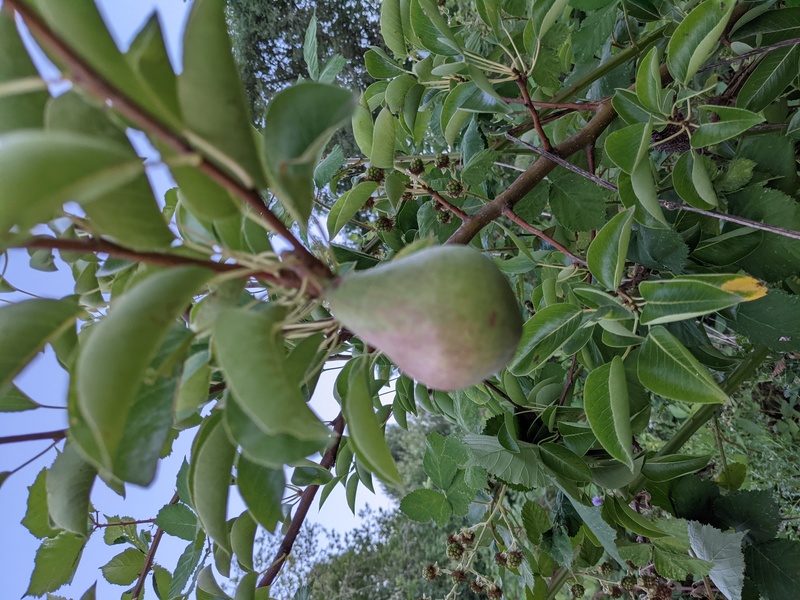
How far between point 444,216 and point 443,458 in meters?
0.35

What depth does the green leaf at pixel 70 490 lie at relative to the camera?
0.38 meters

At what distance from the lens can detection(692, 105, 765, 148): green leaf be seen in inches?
21.1

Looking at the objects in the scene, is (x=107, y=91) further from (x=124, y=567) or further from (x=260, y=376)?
(x=124, y=567)

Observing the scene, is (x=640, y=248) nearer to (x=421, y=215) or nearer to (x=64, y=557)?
(x=421, y=215)

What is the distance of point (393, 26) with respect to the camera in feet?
2.72

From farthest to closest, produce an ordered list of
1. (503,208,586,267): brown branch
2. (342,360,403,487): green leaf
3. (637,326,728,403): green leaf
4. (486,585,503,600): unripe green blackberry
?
1. (486,585,503,600): unripe green blackberry
2. (503,208,586,267): brown branch
3. (637,326,728,403): green leaf
4. (342,360,403,487): green leaf

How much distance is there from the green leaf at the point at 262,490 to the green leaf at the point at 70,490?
116 mm

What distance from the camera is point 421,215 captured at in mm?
806

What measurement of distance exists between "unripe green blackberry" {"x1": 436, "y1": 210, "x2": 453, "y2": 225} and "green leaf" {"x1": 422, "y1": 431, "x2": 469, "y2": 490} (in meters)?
0.31

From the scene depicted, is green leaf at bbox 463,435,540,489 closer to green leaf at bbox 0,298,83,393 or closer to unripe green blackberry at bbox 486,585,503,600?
unripe green blackberry at bbox 486,585,503,600

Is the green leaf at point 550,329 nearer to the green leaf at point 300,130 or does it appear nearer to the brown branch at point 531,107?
the brown branch at point 531,107

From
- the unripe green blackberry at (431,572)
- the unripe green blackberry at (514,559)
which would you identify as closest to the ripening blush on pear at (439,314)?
the unripe green blackberry at (514,559)

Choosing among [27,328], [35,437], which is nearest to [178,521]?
[35,437]

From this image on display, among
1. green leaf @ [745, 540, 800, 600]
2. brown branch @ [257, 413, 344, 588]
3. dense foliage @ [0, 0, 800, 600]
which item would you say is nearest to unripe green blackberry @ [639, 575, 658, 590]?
dense foliage @ [0, 0, 800, 600]
